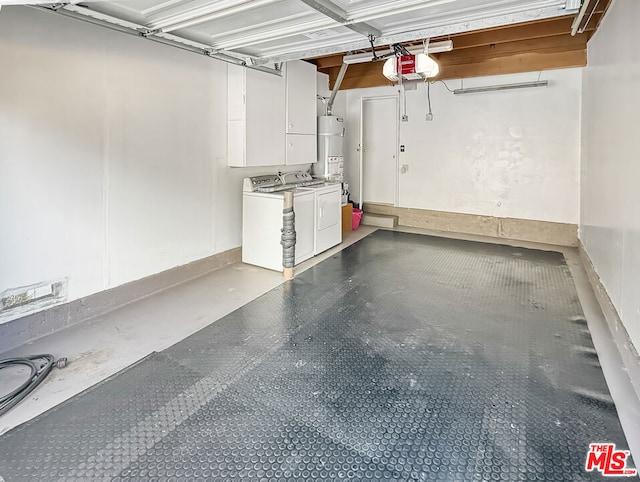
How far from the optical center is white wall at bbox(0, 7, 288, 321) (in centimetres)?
262

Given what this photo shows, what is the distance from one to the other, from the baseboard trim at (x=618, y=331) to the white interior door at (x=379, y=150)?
3421 mm

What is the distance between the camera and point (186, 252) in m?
4.05

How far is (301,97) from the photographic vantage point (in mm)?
5230

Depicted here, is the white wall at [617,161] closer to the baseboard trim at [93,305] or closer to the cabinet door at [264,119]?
the cabinet door at [264,119]

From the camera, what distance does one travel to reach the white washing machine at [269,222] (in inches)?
172

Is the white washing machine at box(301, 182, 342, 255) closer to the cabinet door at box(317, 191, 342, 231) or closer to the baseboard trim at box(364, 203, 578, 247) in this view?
the cabinet door at box(317, 191, 342, 231)

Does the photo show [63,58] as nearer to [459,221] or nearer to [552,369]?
[552,369]

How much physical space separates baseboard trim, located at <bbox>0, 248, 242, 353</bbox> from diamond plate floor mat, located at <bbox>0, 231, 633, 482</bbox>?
916mm

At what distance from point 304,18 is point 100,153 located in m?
1.87

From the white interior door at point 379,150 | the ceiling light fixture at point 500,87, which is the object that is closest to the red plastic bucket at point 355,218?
the white interior door at point 379,150

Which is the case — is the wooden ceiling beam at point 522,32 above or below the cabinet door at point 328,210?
above

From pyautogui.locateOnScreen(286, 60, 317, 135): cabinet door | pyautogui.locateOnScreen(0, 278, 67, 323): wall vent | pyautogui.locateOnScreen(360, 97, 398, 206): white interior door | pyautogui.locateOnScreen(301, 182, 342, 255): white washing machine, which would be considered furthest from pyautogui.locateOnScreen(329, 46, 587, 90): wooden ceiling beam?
pyautogui.locateOnScreen(0, 278, 67, 323): wall vent

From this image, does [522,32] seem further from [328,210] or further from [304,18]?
[328,210]

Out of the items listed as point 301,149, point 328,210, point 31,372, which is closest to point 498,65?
point 301,149
